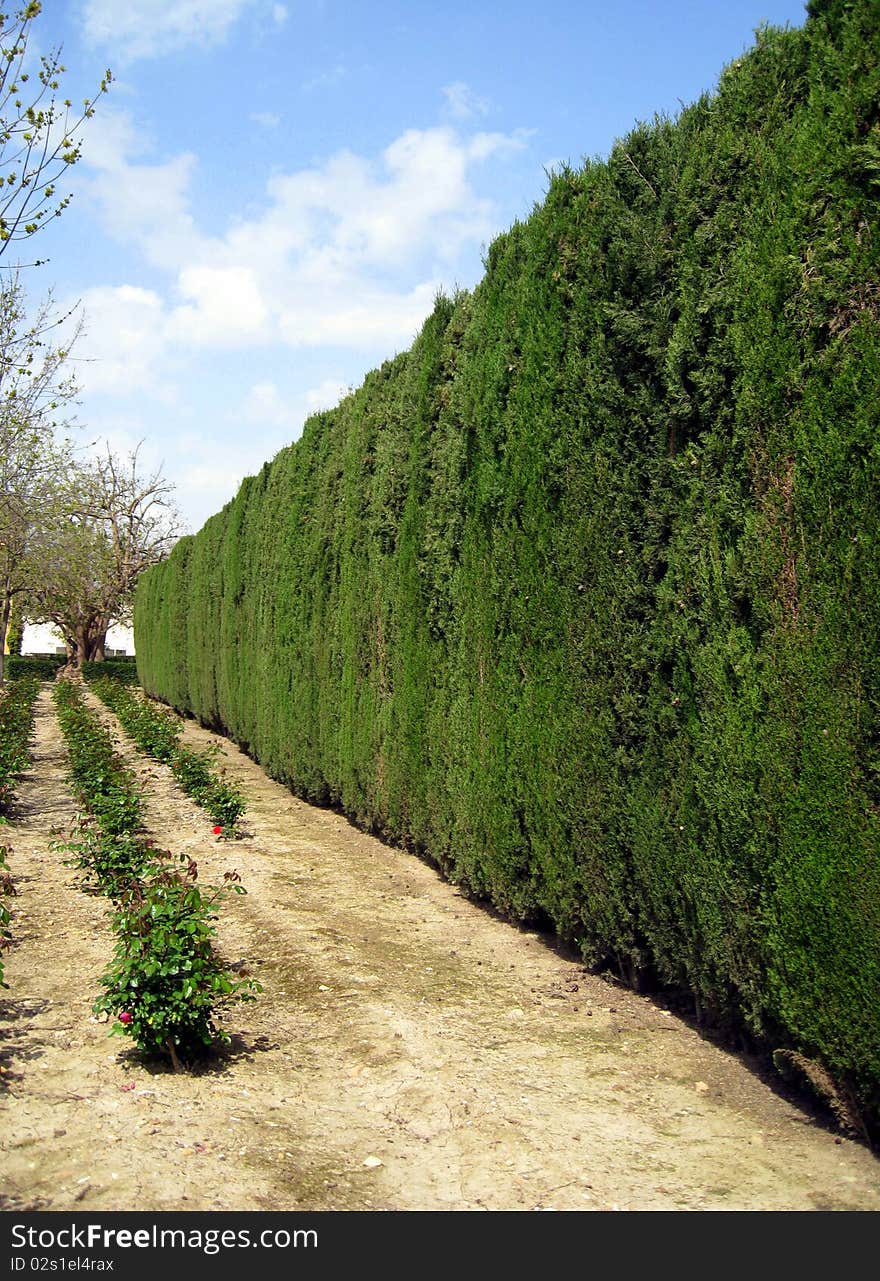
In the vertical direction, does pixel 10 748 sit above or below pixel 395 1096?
above

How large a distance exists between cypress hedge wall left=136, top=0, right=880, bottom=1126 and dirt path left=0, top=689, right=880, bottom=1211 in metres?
0.37

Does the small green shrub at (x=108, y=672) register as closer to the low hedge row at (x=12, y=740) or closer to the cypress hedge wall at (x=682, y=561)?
the low hedge row at (x=12, y=740)

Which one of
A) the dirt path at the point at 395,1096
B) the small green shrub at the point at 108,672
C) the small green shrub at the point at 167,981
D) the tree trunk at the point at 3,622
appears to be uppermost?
the tree trunk at the point at 3,622

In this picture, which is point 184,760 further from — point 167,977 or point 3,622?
point 3,622

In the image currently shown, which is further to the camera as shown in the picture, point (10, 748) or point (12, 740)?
point (12, 740)

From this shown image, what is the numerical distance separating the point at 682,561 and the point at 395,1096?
108 inches

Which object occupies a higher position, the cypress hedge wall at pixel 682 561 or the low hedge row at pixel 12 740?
the cypress hedge wall at pixel 682 561

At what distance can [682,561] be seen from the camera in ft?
14.9

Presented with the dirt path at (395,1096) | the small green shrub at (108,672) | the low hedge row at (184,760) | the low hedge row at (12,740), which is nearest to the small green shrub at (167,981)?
the dirt path at (395,1096)

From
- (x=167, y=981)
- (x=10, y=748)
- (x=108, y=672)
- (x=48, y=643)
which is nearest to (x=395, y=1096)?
(x=167, y=981)

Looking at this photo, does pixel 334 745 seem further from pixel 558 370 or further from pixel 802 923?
pixel 802 923

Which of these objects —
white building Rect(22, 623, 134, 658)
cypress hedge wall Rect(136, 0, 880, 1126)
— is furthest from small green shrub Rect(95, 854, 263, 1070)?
white building Rect(22, 623, 134, 658)

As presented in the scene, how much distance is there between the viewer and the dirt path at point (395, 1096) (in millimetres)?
3197

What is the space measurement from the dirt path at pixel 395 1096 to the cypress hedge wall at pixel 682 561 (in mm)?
374
